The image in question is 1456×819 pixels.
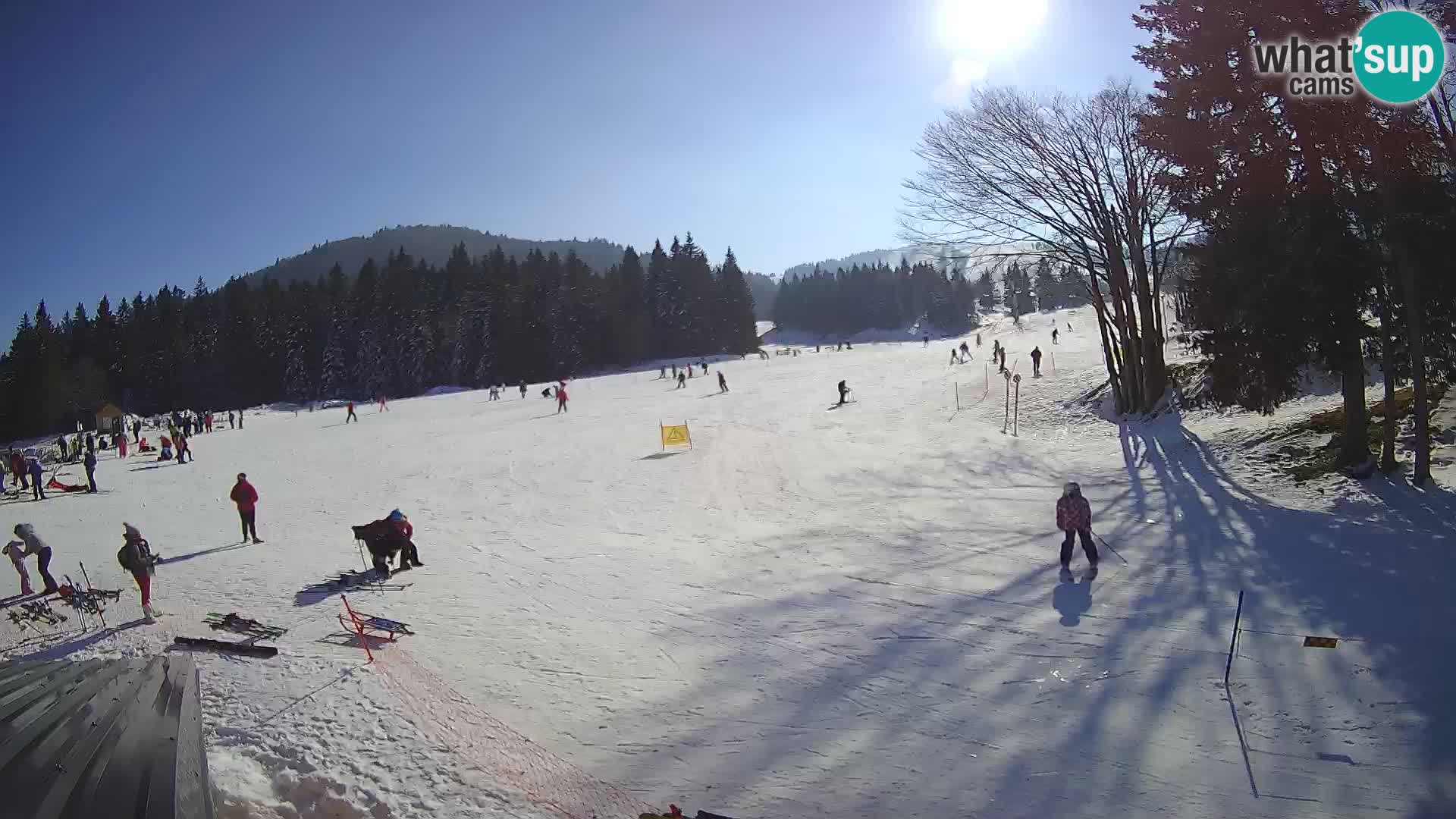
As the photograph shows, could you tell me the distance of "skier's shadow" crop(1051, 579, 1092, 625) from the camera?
8.94m

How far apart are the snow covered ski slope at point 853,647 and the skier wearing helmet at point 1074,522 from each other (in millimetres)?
319

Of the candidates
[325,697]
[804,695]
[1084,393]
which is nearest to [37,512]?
[325,697]

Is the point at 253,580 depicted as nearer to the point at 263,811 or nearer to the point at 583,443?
the point at 263,811

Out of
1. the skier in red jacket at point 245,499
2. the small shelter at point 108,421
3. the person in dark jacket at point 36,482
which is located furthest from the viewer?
the small shelter at point 108,421

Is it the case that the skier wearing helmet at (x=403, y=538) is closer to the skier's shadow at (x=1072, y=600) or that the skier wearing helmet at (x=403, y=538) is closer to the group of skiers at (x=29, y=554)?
the group of skiers at (x=29, y=554)

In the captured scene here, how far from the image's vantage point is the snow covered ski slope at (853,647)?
5801 millimetres

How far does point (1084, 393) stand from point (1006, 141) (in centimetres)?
1043

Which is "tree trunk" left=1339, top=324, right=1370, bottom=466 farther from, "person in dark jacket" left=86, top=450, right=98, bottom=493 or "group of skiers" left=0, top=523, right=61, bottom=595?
"person in dark jacket" left=86, top=450, right=98, bottom=493

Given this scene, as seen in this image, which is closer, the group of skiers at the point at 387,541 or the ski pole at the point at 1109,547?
the ski pole at the point at 1109,547

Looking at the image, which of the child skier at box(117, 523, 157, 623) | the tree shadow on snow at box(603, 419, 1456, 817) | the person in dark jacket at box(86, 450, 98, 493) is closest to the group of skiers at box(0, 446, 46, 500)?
the person in dark jacket at box(86, 450, 98, 493)

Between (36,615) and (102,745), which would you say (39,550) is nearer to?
(36,615)

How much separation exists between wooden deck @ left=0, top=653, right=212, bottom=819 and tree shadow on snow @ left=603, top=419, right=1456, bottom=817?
3.18 metres

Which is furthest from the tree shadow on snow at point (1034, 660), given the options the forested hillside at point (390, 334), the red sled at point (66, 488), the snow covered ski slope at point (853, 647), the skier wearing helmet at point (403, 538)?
the forested hillside at point (390, 334)

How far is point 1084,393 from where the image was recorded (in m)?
26.1
